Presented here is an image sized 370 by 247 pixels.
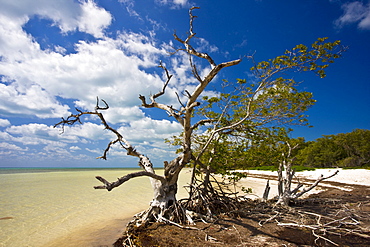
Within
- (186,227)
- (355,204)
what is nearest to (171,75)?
(186,227)

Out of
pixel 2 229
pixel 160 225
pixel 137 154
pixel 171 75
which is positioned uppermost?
pixel 171 75

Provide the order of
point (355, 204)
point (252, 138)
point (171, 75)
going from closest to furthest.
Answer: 1. point (171, 75)
2. point (252, 138)
3. point (355, 204)

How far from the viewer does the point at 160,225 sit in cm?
580

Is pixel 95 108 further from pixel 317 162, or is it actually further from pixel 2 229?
pixel 317 162

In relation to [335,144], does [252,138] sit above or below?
below

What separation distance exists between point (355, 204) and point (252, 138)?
5689 mm

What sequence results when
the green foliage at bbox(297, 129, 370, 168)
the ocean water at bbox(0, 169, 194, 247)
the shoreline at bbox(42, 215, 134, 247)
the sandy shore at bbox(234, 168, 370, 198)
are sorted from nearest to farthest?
the shoreline at bbox(42, 215, 134, 247) → the ocean water at bbox(0, 169, 194, 247) → the sandy shore at bbox(234, 168, 370, 198) → the green foliage at bbox(297, 129, 370, 168)

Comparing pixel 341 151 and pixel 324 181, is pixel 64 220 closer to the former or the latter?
pixel 324 181

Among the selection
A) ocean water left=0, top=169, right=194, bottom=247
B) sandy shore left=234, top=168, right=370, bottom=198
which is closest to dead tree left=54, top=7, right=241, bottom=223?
ocean water left=0, top=169, right=194, bottom=247

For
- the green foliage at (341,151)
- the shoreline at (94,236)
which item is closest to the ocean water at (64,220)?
the shoreline at (94,236)

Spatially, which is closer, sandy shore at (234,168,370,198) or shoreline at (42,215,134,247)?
shoreline at (42,215,134,247)

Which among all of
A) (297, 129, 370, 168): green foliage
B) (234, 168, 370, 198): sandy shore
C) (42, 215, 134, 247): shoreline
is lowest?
(42, 215, 134, 247): shoreline

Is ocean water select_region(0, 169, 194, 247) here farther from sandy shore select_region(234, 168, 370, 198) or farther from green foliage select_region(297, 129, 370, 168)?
green foliage select_region(297, 129, 370, 168)

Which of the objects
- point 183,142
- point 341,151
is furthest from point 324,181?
point 341,151
